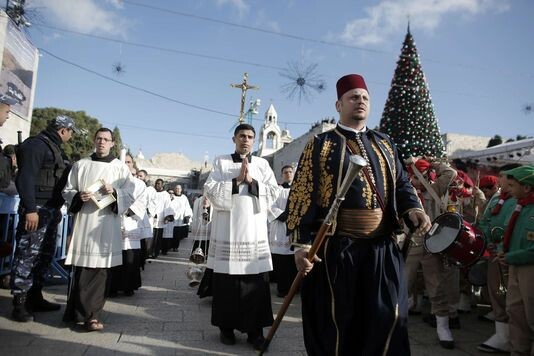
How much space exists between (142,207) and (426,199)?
4.36 m

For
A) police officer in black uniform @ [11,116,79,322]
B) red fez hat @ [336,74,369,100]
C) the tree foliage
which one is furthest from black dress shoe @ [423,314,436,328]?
the tree foliage

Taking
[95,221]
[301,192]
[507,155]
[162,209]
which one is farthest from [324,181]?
[162,209]

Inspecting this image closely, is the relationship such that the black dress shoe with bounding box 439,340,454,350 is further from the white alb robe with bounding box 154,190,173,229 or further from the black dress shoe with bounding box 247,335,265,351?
the white alb robe with bounding box 154,190,173,229

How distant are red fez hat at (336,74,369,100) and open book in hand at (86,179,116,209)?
2.88 metres

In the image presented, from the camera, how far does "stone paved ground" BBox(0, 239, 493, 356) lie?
379 centimetres

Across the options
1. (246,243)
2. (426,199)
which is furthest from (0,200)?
(426,199)

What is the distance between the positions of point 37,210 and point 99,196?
0.79 meters

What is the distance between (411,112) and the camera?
1584 cm

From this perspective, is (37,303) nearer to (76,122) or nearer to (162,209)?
(162,209)

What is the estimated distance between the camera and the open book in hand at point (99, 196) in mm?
4375

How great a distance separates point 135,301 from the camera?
5961 millimetres

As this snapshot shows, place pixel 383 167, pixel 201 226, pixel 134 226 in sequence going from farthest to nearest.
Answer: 1. pixel 201 226
2. pixel 134 226
3. pixel 383 167

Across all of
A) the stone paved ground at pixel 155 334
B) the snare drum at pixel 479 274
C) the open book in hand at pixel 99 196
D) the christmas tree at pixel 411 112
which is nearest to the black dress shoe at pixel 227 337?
the stone paved ground at pixel 155 334

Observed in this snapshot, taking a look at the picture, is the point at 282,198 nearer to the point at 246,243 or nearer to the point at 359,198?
the point at 246,243
